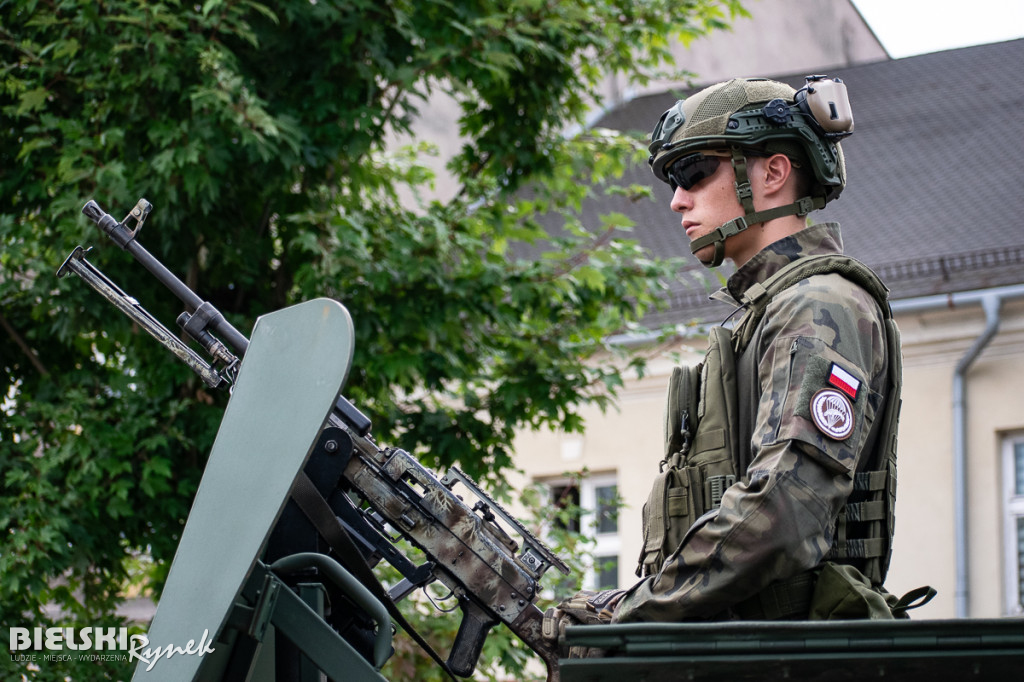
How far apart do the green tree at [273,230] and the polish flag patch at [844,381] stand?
439 cm

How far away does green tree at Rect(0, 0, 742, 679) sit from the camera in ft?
21.5

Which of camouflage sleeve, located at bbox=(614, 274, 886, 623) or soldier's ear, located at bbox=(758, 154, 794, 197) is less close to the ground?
soldier's ear, located at bbox=(758, 154, 794, 197)

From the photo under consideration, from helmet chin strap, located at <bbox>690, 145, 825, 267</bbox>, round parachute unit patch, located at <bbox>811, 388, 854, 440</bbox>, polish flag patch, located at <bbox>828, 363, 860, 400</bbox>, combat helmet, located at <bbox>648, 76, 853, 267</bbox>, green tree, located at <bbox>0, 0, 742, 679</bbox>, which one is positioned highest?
green tree, located at <bbox>0, 0, 742, 679</bbox>

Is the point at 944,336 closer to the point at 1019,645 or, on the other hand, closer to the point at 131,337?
the point at 131,337

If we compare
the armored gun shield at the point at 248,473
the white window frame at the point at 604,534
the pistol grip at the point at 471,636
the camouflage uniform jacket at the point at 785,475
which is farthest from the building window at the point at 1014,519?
the armored gun shield at the point at 248,473

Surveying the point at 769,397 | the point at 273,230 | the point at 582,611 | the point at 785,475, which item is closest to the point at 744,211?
the point at 769,397

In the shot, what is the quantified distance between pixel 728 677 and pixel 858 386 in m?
0.75

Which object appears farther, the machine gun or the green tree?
the green tree

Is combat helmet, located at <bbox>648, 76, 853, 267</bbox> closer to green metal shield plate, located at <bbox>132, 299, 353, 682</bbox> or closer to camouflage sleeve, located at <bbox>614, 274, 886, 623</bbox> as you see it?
camouflage sleeve, located at <bbox>614, 274, 886, 623</bbox>

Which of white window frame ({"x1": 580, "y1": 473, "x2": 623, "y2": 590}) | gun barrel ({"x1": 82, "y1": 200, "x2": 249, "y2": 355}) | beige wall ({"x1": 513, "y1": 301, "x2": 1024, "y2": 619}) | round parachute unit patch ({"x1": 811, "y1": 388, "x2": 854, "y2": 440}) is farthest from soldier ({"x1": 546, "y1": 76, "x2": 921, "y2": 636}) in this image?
white window frame ({"x1": 580, "y1": 473, "x2": 623, "y2": 590})

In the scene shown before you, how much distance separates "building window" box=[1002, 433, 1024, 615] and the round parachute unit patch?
1099 centimetres

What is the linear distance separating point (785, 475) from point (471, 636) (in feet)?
4.12

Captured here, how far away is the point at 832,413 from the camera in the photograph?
2660 mm

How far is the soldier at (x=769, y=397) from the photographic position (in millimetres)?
2637
